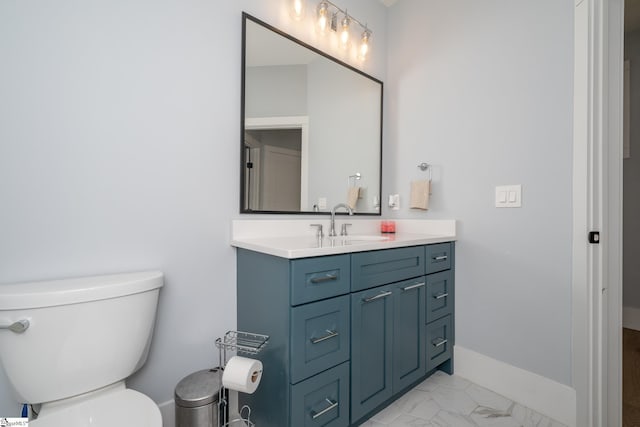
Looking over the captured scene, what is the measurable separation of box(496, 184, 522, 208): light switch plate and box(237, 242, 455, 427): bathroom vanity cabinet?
50 cm

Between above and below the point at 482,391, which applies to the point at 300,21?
above

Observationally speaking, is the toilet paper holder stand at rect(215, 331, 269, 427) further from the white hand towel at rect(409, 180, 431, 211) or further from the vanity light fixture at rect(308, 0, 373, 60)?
the vanity light fixture at rect(308, 0, 373, 60)

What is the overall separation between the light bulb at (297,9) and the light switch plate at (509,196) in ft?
4.99

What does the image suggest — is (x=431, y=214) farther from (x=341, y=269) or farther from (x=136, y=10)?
(x=136, y=10)

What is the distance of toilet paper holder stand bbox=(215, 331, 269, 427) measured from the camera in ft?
3.75

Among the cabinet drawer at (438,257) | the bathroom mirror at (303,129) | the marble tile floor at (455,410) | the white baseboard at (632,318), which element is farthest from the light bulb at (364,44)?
the white baseboard at (632,318)

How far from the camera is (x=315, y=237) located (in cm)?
165

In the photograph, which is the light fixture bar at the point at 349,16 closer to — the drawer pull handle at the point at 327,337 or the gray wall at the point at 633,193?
the drawer pull handle at the point at 327,337

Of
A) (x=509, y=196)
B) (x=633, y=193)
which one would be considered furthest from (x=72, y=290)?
(x=633, y=193)

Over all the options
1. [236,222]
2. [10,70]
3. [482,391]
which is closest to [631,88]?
[482,391]

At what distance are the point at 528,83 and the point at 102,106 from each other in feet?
6.60

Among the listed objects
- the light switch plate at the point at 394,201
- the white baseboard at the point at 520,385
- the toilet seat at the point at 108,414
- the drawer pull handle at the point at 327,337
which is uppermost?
the light switch plate at the point at 394,201

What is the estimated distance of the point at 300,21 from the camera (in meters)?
1.70

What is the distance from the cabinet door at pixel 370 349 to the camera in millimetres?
1250
